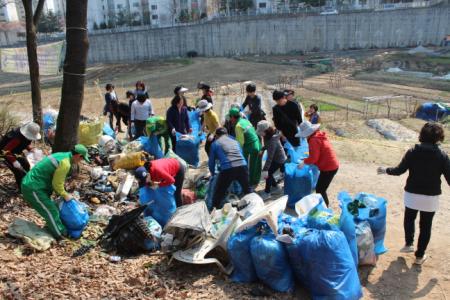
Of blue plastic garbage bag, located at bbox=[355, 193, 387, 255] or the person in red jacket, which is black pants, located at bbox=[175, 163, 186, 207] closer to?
the person in red jacket

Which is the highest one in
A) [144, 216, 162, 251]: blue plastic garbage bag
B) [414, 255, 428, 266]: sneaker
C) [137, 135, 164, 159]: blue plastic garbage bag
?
[137, 135, 164, 159]: blue plastic garbage bag

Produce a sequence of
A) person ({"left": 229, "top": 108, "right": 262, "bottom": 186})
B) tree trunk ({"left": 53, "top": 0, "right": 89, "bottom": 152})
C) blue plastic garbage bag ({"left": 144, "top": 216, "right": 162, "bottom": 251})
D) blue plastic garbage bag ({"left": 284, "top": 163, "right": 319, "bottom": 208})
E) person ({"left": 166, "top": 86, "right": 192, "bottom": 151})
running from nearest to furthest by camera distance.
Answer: blue plastic garbage bag ({"left": 144, "top": 216, "right": 162, "bottom": 251}) → tree trunk ({"left": 53, "top": 0, "right": 89, "bottom": 152}) → blue plastic garbage bag ({"left": 284, "top": 163, "right": 319, "bottom": 208}) → person ({"left": 229, "top": 108, "right": 262, "bottom": 186}) → person ({"left": 166, "top": 86, "right": 192, "bottom": 151})

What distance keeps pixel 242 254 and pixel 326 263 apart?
0.80 metres

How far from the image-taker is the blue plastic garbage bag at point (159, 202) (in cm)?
516

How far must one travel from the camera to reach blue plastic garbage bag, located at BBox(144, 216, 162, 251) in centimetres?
460

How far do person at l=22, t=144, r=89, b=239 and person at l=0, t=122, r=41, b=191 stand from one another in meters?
0.88

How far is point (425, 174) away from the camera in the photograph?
4.05 meters

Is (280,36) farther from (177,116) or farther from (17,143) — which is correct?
(17,143)

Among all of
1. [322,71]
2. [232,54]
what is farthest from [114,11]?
[322,71]

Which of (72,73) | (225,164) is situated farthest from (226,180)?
(72,73)

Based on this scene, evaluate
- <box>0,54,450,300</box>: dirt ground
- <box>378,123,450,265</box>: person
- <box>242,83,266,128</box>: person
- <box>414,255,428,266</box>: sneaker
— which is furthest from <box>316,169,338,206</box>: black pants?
<box>242,83,266,128</box>: person

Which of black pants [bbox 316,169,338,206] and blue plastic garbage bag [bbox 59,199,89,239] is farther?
black pants [bbox 316,169,338,206]

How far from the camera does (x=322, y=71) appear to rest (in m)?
33.3

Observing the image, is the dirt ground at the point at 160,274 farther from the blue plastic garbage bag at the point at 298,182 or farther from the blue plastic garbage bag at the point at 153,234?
the blue plastic garbage bag at the point at 298,182
